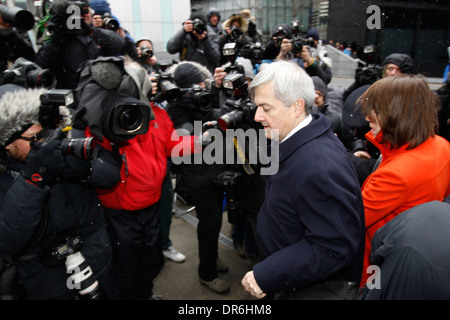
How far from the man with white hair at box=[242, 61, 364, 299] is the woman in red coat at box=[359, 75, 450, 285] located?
0.77 feet

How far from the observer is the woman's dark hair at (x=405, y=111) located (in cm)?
161

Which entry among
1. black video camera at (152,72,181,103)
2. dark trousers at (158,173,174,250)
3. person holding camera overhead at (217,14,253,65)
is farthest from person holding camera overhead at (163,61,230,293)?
person holding camera overhead at (217,14,253,65)

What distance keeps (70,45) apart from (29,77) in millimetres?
1394

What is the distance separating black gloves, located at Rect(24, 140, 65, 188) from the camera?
154 cm

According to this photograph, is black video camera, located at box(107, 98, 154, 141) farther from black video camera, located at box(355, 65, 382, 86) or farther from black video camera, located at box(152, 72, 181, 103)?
black video camera, located at box(355, 65, 382, 86)

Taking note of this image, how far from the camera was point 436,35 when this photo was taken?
12133mm

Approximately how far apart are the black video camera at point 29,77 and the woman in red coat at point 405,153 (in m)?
2.02

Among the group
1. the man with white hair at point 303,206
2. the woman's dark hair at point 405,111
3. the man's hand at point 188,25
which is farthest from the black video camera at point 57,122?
the man's hand at point 188,25

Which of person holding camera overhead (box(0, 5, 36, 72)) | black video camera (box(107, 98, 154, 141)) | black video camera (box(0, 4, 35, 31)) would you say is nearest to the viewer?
black video camera (box(107, 98, 154, 141))

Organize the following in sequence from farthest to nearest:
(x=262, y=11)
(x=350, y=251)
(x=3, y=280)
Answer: (x=262, y=11) < (x=3, y=280) < (x=350, y=251)

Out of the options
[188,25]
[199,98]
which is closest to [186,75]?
[199,98]

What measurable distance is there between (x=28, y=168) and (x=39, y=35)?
2.69m
